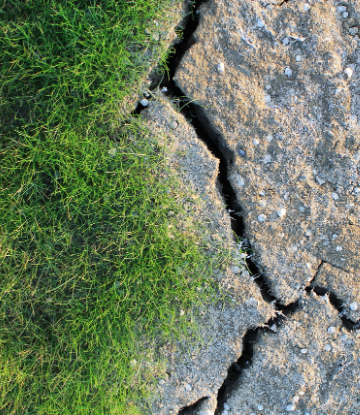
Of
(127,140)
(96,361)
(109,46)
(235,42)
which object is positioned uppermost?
(235,42)

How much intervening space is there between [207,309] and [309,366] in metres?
0.62

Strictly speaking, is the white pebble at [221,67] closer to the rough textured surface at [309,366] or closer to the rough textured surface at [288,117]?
the rough textured surface at [288,117]

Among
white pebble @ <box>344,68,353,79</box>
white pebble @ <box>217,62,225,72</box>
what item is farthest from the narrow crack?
white pebble @ <box>344,68,353,79</box>

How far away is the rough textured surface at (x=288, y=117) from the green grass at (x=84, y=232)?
329 mm

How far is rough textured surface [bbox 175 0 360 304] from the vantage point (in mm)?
1961

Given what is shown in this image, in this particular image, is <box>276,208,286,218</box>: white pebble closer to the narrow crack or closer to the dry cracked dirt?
the dry cracked dirt

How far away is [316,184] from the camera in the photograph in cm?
198

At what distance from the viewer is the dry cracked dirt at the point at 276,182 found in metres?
1.96

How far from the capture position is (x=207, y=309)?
6.52 ft

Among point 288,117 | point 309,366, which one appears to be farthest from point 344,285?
point 288,117

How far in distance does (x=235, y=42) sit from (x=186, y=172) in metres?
0.74

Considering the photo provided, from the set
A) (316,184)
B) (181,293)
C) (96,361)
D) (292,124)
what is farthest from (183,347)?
(292,124)

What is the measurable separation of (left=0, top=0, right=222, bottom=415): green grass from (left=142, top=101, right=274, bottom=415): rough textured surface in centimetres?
9

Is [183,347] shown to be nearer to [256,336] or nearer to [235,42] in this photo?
[256,336]
